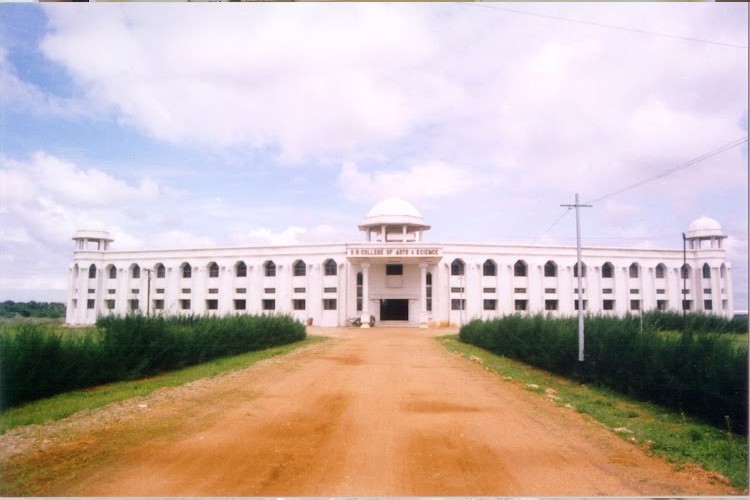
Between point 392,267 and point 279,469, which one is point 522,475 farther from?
point 392,267

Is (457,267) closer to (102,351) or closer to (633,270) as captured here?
(633,270)

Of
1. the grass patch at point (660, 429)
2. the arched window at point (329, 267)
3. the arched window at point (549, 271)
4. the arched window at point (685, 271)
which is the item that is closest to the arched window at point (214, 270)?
the arched window at point (329, 267)

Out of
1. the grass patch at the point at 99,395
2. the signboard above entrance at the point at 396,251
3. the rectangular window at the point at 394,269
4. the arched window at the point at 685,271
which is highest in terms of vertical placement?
the signboard above entrance at the point at 396,251

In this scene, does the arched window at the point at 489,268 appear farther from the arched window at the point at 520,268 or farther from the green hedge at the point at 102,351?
the green hedge at the point at 102,351

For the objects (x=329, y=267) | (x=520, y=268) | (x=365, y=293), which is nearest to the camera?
(x=365, y=293)

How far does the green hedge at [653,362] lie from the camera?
7967 millimetres

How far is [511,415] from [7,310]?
7655mm

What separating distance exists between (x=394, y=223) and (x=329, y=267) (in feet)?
18.1

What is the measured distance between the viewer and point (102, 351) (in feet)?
39.9

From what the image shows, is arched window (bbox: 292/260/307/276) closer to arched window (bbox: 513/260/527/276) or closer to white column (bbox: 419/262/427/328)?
white column (bbox: 419/262/427/328)

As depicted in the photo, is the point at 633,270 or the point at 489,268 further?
the point at 489,268

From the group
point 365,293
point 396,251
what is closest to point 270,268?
point 365,293

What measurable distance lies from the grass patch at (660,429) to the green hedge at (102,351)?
856 centimetres

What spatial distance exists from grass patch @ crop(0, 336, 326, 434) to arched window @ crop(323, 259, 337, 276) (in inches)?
828
